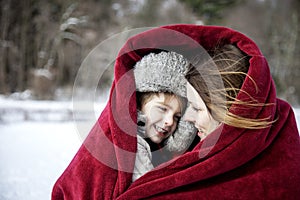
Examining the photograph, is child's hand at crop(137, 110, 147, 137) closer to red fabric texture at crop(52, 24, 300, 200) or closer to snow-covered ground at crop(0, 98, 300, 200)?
red fabric texture at crop(52, 24, 300, 200)

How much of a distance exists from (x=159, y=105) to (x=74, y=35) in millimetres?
9581

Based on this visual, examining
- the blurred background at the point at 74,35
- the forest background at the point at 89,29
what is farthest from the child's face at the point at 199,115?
the forest background at the point at 89,29

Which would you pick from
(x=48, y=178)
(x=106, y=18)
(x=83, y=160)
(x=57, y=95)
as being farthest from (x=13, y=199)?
(x=106, y=18)

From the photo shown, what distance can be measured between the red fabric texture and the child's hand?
0.03 metres

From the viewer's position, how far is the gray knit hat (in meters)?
0.69

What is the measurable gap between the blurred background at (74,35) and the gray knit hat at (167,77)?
428 cm

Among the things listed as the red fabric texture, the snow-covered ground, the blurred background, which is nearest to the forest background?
the blurred background

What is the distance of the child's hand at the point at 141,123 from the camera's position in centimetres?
71

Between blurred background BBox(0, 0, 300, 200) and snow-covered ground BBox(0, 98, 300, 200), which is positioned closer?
snow-covered ground BBox(0, 98, 300, 200)

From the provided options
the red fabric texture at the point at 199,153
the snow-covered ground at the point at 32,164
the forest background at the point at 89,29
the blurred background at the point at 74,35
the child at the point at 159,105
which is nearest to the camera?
the red fabric texture at the point at 199,153

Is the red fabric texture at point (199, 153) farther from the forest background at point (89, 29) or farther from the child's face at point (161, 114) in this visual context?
the forest background at point (89, 29)

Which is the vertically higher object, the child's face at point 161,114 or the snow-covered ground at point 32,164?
the child's face at point 161,114

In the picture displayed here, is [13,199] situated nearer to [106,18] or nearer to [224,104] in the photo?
[224,104]

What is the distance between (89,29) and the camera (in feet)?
31.7
